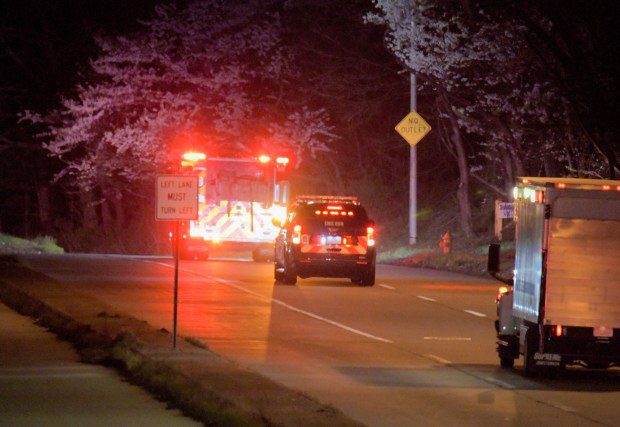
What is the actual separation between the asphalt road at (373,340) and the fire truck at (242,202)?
4.92m

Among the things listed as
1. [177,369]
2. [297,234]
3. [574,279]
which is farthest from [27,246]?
[574,279]

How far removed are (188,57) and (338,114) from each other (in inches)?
235

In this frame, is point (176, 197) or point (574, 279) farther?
point (176, 197)

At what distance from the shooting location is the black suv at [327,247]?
30.5 meters

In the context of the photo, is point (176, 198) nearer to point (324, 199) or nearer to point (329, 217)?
point (329, 217)

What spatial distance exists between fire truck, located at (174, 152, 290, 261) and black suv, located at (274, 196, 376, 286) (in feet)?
29.5

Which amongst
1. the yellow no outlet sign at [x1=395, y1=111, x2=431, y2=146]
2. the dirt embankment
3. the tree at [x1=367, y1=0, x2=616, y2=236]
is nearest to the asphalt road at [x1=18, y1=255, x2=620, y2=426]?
the dirt embankment

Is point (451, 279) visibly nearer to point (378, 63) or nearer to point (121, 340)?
point (378, 63)

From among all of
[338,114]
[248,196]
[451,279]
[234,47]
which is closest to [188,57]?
[234,47]

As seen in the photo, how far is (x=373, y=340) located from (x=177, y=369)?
5.49 meters

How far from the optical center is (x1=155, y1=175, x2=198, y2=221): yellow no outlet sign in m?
16.8

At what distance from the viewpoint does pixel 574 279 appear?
1527 centimetres

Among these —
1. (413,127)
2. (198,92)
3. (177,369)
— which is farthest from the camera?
(198,92)

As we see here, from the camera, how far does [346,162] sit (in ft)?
179
